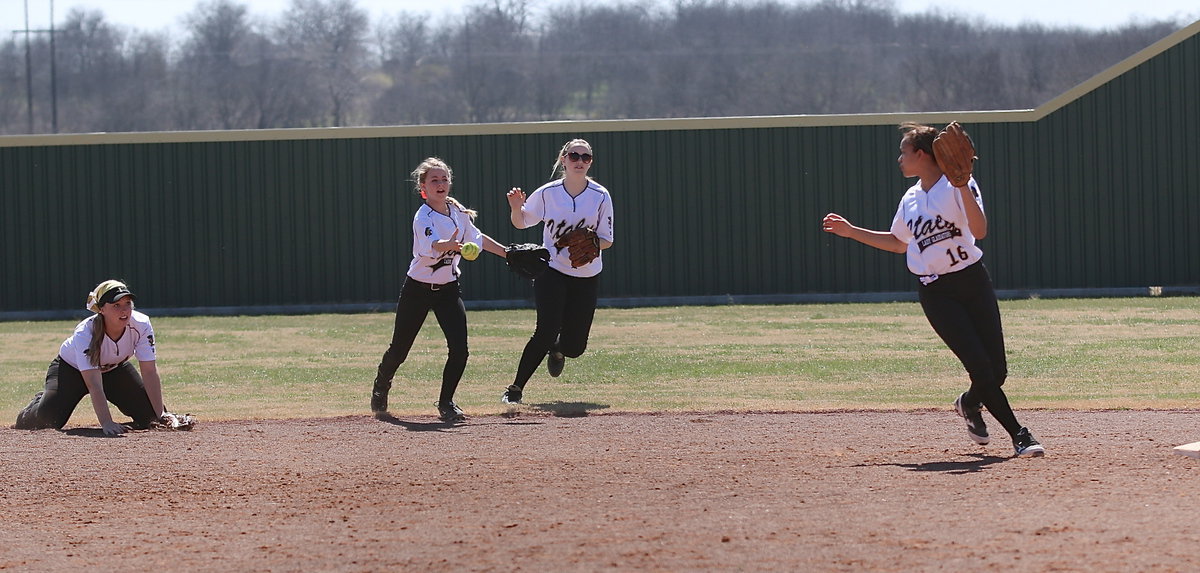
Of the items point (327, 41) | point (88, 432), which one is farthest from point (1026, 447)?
point (327, 41)

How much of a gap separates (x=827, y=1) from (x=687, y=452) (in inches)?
2626

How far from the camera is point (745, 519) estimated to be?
217 inches

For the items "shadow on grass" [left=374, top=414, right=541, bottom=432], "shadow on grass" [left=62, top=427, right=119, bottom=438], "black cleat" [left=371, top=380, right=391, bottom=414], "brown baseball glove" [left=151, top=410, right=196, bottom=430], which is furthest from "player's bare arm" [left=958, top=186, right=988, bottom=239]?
"shadow on grass" [left=62, top=427, right=119, bottom=438]

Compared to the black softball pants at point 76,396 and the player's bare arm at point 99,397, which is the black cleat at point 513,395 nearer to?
the black softball pants at point 76,396

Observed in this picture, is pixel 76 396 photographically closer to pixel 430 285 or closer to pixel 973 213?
pixel 430 285

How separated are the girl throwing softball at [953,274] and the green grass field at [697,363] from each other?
232cm

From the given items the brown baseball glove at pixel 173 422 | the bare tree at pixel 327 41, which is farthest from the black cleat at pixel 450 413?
the bare tree at pixel 327 41

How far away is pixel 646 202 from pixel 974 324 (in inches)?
557

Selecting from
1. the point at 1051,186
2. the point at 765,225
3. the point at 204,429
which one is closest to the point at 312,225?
the point at 765,225

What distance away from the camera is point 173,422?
28.0 feet

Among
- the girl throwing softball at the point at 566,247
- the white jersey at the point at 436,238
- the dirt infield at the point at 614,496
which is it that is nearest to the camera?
the dirt infield at the point at 614,496

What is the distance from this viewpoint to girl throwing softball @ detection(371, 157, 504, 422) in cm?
867

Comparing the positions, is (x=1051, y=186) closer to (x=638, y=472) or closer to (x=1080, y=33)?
(x=638, y=472)

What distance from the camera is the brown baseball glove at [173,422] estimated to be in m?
8.55
